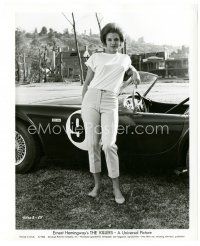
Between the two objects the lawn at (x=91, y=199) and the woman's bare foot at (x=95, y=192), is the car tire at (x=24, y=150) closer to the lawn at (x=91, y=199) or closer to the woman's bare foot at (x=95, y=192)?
the lawn at (x=91, y=199)

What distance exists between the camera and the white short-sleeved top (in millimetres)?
2319

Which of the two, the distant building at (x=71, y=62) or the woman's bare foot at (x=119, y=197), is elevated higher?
the distant building at (x=71, y=62)

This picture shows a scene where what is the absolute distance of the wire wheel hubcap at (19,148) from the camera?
102 inches

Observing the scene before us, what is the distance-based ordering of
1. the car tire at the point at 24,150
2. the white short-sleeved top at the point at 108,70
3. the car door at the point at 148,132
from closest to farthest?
1. the white short-sleeved top at the point at 108,70
2. the car door at the point at 148,132
3. the car tire at the point at 24,150

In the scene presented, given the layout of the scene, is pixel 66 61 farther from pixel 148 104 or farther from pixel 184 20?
pixel 184 20

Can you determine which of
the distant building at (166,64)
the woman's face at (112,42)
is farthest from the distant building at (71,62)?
the distant building at (166,64)

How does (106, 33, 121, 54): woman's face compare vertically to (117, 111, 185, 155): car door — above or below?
above

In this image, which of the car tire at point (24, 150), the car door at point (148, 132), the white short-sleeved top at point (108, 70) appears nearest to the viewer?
the white short-sleeved top at point (108, 70)

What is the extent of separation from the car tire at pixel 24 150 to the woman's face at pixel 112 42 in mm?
828

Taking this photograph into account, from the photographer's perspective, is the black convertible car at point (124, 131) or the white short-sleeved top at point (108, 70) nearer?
the white short-sleeved top at point (108, 70)

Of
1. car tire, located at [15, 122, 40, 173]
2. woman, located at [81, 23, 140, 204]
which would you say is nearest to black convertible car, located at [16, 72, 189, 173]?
car tire, located at [15, 122, 40, 173]

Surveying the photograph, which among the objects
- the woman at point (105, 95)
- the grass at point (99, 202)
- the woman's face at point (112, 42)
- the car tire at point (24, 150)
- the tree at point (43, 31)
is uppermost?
the tree at point (43, 31)

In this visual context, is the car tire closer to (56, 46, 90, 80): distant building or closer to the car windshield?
(56, 46, 90, 80): distant building
